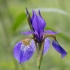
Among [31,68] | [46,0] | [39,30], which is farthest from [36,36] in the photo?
[46,0]

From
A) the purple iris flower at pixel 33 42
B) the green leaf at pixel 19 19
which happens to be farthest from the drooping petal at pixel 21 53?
the green leaf at pixel 19 19

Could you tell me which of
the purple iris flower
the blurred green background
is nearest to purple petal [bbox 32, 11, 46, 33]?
the purple iris flower

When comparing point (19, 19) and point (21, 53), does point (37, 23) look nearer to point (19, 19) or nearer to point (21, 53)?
point (21, 53)

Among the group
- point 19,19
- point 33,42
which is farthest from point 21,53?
point 19,19

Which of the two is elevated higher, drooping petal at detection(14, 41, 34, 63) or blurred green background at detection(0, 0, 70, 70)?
drooping petal at detection(14, 41, 34, 63)

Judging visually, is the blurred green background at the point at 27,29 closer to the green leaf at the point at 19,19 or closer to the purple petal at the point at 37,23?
the green leaf at the point at 19,19

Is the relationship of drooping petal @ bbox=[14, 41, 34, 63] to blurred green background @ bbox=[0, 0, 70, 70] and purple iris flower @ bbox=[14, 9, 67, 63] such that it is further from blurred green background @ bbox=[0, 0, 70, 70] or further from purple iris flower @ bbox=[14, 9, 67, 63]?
blurred green background @ bbox=[0, 0, 70, 70]

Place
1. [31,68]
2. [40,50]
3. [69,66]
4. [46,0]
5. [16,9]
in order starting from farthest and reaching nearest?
[46,0], [16,9], [31,68], [69,66], [40,50]

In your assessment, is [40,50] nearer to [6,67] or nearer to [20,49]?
[20,49]
